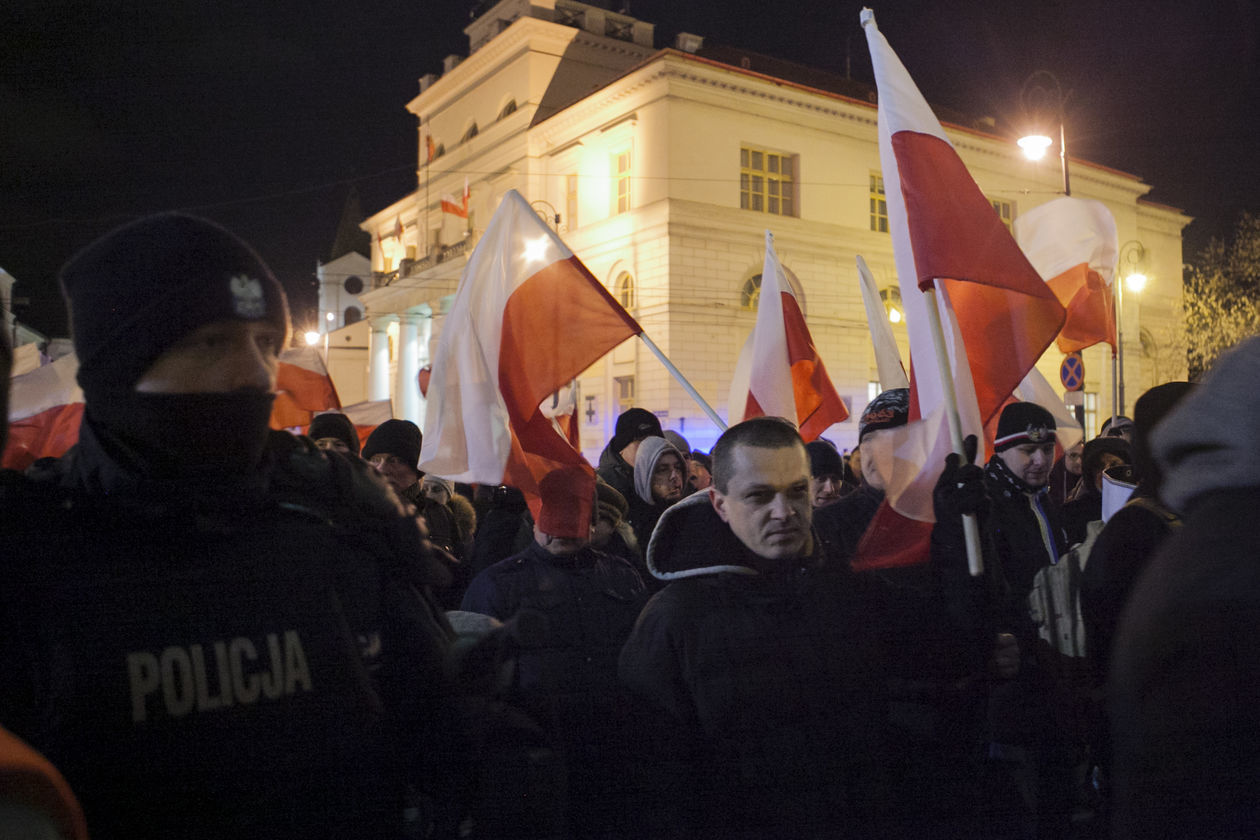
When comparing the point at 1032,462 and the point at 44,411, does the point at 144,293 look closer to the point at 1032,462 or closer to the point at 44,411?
the point at 1032,462

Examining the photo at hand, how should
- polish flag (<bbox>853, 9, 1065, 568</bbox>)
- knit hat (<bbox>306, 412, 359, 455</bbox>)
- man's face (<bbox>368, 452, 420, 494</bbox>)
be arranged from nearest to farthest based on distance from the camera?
polish flag (<bbox>853, 9, 1065, 568</bbox>), man's face (<bbox>368, 452, 420, 494</bbox>), knit hat (<bbox>306, 412, 359, 455</bbox>)

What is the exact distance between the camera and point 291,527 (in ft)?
5.15

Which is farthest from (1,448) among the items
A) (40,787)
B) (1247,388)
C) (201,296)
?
(1247,388)

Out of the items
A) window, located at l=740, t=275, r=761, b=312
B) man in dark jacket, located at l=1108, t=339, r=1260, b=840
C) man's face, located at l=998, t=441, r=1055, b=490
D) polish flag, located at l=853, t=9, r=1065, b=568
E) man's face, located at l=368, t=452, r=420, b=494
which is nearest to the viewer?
man in dark jacket, located at l=1108, t=339, r=1260, b=840

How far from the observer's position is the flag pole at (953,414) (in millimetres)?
2908

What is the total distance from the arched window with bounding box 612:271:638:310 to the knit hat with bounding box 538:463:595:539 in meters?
23.8

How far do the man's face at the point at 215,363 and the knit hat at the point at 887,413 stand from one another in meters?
3.54

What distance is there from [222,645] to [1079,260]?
564cm

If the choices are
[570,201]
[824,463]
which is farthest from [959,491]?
[570,201]

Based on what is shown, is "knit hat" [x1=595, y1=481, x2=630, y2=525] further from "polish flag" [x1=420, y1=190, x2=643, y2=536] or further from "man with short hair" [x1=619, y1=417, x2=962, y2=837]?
"man with short hair" [x1=619, y1=417, x2=962, y2=837]

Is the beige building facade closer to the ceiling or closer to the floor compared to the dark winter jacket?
closer to the ceiling

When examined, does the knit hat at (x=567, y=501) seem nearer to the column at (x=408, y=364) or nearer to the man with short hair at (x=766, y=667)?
the man with short hair at (x=766, y=667)

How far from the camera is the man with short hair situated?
2535 millimetres

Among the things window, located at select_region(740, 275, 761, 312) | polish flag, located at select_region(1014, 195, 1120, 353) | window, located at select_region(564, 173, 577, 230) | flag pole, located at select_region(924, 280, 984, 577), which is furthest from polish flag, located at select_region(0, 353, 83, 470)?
window, located at select_region(564, 173, 577, 230)
